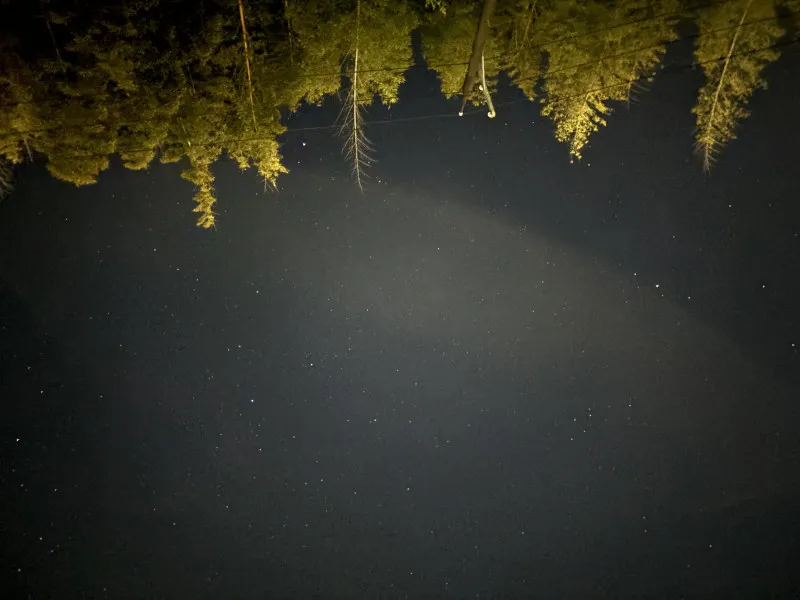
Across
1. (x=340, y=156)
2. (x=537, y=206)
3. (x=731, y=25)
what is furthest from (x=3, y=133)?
(x=731, y=25)

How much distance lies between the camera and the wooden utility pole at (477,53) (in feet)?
5.55

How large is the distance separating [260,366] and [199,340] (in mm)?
203

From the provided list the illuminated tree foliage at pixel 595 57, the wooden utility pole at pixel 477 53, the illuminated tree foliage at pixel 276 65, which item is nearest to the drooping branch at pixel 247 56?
the illuminated tree foliage at pixel 276 65

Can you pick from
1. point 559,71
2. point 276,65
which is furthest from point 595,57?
point 276,65

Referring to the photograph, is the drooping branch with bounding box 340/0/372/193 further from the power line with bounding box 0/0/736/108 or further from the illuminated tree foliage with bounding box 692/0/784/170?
the illuminated tree foliage with bounding box 692/0/784/170

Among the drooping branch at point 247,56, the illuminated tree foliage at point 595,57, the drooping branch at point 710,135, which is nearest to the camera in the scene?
the drooping branch at point 247,56

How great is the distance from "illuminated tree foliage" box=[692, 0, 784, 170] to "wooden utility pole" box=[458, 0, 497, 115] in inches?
25.7

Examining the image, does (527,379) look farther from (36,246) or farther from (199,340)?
(36,246)

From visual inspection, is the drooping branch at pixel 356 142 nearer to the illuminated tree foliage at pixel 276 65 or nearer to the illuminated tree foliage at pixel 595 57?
the illuminated tree foliage at pixel 276 65

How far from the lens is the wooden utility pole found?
1.69 meters

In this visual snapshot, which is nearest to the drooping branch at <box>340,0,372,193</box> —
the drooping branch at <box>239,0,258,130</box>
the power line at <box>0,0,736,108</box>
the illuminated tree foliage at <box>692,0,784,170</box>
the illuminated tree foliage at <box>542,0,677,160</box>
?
the power line at <box>0,0,736,108</box>

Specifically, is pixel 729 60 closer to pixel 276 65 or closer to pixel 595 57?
pixel 595 57

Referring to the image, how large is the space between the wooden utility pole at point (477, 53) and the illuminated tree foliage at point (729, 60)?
25.7 inches

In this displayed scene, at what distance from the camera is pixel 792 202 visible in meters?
1.97
